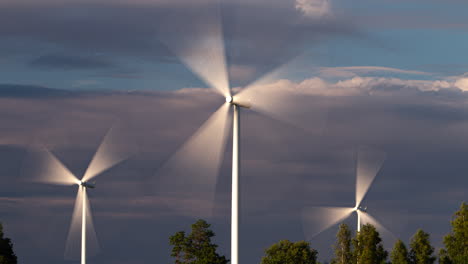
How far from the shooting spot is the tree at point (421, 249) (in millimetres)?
155125

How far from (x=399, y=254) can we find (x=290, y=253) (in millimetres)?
43739

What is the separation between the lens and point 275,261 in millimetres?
193625

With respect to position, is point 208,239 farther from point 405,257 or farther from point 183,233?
point 405,257

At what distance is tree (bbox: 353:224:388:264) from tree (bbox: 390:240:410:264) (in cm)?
194

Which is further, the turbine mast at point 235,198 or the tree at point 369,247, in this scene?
the tree at point 369,247

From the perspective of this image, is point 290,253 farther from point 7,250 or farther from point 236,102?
point 236,102

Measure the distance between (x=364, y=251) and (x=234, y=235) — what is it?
7687 centimetres

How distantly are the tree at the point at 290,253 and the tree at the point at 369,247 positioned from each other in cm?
3376

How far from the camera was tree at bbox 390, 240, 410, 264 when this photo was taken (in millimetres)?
155375

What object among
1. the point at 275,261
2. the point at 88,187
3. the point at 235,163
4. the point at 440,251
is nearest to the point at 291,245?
the point at 275,261

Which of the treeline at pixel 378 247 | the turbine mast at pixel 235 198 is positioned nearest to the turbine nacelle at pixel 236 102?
the turbine mast at pixel 235 198

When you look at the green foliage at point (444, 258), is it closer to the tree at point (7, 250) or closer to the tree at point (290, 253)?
the tree at point (290, 253)

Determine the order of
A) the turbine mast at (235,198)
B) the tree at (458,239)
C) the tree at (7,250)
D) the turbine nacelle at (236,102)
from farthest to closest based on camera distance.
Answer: the tree at (7,250)
the tree at (458,239)
the turbine nacelle at (236,102)
the turbine mast at (235,198)

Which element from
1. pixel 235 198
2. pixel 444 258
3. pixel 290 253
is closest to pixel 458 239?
pixel 444 258
